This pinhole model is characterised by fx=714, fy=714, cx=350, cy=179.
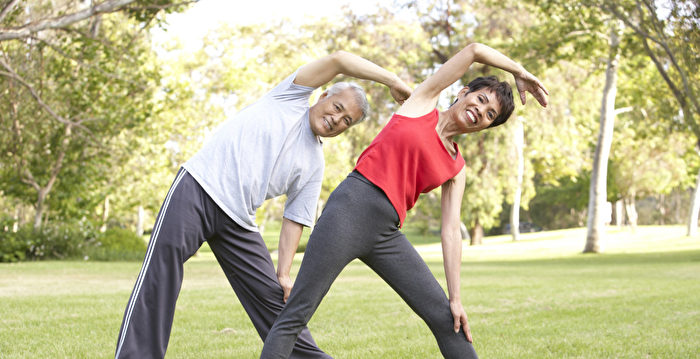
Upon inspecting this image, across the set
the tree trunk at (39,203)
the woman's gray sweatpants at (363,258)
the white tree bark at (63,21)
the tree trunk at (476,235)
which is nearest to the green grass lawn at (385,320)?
the woman's gray sweatpants at (363,258)

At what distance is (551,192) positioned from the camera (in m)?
57.8

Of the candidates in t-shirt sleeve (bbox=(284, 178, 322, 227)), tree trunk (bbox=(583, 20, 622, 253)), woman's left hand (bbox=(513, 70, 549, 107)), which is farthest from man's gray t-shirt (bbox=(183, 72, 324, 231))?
tree trunk (bbox=(583, 20, 622, 253))

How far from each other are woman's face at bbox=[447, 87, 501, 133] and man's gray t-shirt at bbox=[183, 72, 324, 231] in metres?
0.85

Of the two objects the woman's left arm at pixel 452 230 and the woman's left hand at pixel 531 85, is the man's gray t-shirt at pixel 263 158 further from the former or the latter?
the woman's left hand at pixel 531 85

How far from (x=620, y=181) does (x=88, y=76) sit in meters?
32.8

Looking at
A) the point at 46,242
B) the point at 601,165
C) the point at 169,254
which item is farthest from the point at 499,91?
the point at 601,165

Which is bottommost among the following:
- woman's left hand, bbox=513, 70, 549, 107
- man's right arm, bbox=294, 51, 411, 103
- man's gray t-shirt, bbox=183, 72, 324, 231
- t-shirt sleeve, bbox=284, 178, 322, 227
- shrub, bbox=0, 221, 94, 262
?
shrub, bbox=0, 221, 94, 262

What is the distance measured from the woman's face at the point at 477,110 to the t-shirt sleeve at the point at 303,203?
96cm

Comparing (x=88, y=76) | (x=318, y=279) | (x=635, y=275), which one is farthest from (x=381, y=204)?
(x=88, y=76)

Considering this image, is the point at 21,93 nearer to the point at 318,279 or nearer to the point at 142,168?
the point at 142,168

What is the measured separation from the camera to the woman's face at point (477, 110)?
11.4ft

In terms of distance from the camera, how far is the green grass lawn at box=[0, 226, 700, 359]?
235 inches

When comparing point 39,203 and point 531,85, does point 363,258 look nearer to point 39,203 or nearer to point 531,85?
point 531,85

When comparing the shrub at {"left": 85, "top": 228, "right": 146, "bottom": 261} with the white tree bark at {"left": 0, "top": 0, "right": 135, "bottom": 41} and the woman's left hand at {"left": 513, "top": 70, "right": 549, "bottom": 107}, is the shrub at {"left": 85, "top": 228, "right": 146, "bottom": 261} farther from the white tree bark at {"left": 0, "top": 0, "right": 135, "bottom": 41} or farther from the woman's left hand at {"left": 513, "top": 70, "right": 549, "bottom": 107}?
the woman's left hand at {"left": 513, "top": 70, "right": 549, "bottom": 107}
